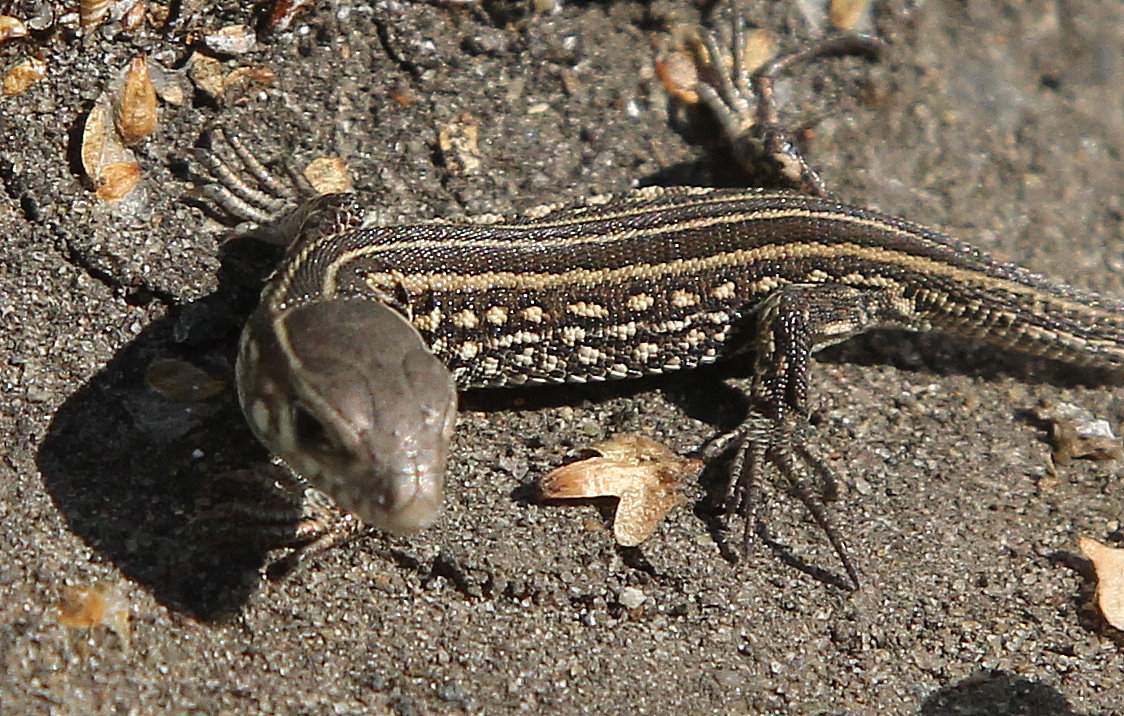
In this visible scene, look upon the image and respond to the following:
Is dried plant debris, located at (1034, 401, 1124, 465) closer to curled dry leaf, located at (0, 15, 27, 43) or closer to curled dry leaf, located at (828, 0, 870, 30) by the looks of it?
curled dry leaf, located at (828, 0, 870, 30)

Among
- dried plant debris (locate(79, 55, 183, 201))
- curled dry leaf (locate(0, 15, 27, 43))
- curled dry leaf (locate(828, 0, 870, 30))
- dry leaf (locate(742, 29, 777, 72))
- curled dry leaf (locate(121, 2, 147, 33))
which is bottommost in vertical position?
dry leaf (locate(742, 29, 777, 72))

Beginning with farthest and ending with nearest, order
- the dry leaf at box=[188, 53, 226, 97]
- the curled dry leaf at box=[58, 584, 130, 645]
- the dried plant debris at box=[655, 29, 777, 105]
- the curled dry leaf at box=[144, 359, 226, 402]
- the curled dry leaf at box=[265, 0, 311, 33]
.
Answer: the dried plant debris at box=[655, 29, 777, 105] → the curled dry leaf at box=[265, 0, 311, 33] → the dry leaf at box=[188, 53, 226, 97] → the curled dry leaf at box=[144, 359, 226, 402] → the curled dry leaf at box=[58, 584, 130, 645]

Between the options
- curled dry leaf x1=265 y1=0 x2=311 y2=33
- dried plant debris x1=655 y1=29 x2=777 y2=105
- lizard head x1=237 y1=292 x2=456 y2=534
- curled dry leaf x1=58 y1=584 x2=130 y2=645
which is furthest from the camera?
dried plant debris x1=655 y1=29 x2=777 y2=105

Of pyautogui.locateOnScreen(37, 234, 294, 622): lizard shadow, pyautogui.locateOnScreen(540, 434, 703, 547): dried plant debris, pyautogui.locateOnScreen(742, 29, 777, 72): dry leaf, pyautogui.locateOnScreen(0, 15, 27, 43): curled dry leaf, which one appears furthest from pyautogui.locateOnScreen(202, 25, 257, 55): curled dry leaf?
pyautogui.locateOnScreen(742, 29, 777, 72): dry leaf

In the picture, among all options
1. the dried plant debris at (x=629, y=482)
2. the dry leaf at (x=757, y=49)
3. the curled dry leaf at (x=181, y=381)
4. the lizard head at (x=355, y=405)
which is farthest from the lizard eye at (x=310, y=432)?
the dry leaf at (x=757, y=49)

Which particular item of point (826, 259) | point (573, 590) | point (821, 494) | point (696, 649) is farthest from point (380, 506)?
point (826, 259)

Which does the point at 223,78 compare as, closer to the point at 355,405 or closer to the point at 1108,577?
the point at 355,405

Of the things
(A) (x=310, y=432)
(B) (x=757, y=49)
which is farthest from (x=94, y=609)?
(B) (x=757, y=49)

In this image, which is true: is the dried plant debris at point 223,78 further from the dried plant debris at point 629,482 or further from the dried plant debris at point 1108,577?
the dried plant debris at point 1108,577
